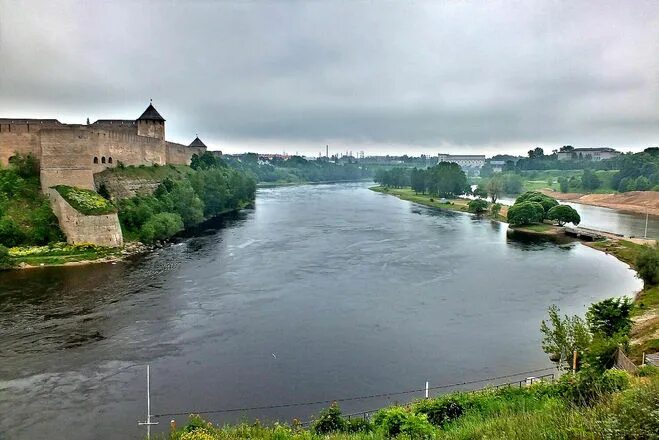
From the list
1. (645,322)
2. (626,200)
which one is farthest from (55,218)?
(626,200)

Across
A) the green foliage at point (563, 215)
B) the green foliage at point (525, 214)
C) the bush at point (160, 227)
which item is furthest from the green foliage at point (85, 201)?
the green foliage at point (563, 215)

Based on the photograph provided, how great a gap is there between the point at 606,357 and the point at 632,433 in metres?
5.24

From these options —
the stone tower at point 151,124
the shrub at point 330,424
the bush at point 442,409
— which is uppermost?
the stone tower at point 151,124

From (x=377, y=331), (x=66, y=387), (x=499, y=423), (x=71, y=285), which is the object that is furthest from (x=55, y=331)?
(x=499, y=423)

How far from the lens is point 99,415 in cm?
943

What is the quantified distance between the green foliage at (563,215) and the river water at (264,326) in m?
9.25

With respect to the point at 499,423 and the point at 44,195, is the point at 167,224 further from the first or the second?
the point at 499,423

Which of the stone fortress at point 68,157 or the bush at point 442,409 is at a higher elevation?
the stone fortress at point 68,157

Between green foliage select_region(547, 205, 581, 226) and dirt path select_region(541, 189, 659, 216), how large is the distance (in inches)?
684

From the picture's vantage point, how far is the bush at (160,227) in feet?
85.0

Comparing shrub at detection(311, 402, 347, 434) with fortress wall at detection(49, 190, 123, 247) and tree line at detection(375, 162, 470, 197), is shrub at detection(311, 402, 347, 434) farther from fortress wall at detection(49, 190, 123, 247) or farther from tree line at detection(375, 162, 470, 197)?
tree line at detection(375, 162, 470, 197)

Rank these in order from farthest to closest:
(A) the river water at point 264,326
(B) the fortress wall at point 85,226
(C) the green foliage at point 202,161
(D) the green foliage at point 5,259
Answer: (C) the green foliage at point 202,161 < (B) the fortress wall at point 85,226 < (D) the green foliage at point 5,259 < (A) the river water at point 264,326

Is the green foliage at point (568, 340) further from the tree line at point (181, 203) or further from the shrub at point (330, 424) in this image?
the tree line at point (181, 203)

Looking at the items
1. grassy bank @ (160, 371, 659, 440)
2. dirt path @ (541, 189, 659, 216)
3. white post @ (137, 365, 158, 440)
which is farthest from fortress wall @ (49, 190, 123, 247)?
dirt path @ (541, 189, 659, 216)
